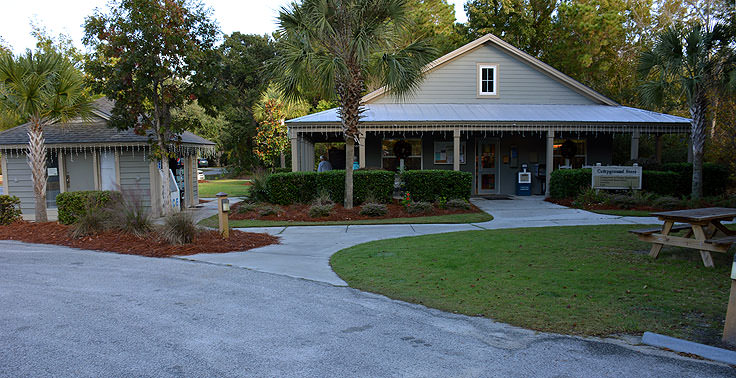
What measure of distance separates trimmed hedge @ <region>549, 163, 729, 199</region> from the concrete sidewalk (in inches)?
38.0

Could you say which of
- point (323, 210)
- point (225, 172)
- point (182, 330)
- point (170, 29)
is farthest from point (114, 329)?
point (225, 172)

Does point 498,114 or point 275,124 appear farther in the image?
point 275,124

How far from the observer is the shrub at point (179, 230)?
31.3 feet

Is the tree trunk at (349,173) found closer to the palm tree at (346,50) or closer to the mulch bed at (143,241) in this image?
the palm tree at (346,50)

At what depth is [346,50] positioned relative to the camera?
539 inches

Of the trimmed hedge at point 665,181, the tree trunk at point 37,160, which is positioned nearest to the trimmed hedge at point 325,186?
the trimmed hedge at point 665,181

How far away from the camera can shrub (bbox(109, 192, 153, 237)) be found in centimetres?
1029

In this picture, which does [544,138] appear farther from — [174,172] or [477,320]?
[477,320]

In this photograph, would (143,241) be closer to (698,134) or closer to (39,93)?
(39,93)

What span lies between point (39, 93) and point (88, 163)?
4.34 m

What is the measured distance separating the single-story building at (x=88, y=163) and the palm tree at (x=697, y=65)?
15.6 m

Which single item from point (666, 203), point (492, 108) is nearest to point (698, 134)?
point (666, 203)

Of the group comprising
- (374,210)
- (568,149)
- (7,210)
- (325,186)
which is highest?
(568,149)

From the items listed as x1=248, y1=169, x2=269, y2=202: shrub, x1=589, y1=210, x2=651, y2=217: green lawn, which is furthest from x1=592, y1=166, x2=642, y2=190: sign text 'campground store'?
x1=248, y1=169, x2=269, y2=202: shrub
